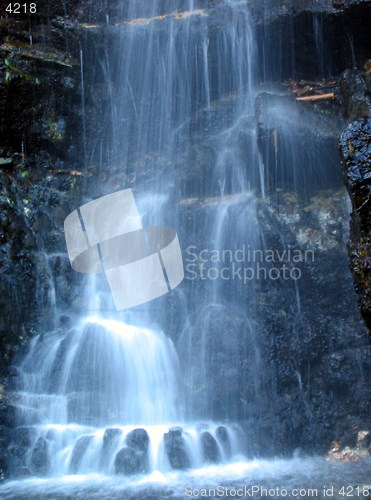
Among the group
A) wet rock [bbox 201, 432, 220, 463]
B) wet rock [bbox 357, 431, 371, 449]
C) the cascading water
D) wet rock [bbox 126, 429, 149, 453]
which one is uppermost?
the cascading water

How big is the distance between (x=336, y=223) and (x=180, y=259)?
3179 mm

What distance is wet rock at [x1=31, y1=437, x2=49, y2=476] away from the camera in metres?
6.71

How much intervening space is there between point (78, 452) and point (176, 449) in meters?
1.43

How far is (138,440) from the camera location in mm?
6809

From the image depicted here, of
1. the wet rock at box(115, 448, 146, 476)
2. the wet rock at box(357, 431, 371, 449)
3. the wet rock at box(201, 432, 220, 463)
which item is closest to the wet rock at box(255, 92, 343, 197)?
the wet rock at box(357, 431, 371, 449)

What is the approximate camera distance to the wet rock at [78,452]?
669 cm

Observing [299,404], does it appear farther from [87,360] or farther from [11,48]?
[11,48]

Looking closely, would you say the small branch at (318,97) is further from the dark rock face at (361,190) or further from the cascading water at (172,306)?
the dark rock face at (361,190)

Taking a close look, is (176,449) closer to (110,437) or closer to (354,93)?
(110,437)

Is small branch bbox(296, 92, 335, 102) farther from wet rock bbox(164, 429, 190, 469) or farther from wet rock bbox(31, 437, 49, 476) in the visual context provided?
wet rock bbox(31, 437, 49, 476)

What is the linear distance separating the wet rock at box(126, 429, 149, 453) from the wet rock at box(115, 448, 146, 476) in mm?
Result: 71

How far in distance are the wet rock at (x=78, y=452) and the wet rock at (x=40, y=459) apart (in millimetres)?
379

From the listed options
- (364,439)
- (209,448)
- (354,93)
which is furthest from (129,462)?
(354,93)

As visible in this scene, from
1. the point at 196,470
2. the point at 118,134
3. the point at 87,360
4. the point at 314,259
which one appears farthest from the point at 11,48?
the point at 196,470
